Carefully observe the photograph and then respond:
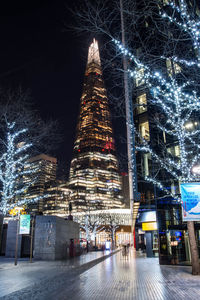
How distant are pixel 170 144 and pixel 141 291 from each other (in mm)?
13327

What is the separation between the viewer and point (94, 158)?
157m

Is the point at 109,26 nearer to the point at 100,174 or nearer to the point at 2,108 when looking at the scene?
the point at 2,108

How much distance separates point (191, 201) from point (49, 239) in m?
9.49

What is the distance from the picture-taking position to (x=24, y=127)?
666 inches

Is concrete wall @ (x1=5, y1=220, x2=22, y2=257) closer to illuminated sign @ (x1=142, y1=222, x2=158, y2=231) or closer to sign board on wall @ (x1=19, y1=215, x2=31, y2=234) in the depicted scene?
sign board on wall @ (x1=19, y1=215, x2=31, y2=234)

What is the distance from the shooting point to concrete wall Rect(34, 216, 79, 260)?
14531 millimetres

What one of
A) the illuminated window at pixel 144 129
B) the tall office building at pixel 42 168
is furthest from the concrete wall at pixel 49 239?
the illuminated window at pixel 144 129

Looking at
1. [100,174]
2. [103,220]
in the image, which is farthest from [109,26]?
[100,174]

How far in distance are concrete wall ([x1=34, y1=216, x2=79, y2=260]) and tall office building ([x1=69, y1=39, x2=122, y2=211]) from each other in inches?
4090

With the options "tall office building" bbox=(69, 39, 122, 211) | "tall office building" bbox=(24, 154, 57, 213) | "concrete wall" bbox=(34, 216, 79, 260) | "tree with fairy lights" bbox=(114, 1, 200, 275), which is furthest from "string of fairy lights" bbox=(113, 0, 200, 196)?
"tall office building" bbox=(69, 39, 122, 211)

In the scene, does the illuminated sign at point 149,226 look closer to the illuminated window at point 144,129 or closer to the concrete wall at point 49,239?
the illuminated window at point 144,129

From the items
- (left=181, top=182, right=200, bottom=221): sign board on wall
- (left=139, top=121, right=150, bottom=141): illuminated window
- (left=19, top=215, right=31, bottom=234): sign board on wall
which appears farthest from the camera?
(left=139, top=121, right=150, bottom=141): illuminated window

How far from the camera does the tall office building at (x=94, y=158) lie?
135m

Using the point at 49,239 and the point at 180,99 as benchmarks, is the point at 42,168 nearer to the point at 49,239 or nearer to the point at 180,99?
the point at 49,239
